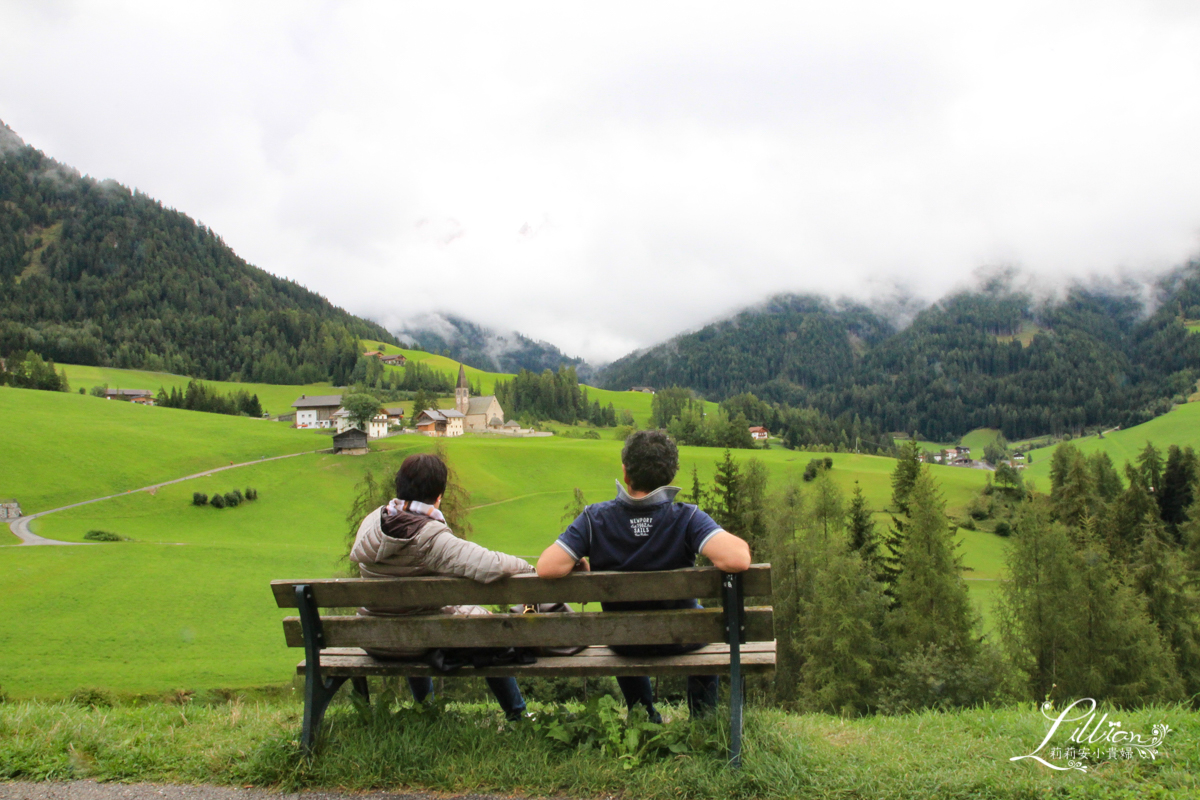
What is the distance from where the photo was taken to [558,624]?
5180mm

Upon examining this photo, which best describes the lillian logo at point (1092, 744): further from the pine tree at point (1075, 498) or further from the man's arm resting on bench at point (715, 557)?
the pine tree at point (1075, 498)

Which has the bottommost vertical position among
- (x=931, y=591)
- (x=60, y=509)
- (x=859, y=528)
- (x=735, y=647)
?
(x=931, y=591)

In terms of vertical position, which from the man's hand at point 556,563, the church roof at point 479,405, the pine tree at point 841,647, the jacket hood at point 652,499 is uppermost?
the church roof at point 479,405

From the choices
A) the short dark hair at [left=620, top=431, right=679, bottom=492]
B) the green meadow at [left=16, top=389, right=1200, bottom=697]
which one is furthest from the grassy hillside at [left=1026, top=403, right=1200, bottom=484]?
the short dark hair at [left=620, top=431, right=679, bottom=492]

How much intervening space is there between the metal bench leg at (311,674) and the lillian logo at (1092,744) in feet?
18.6

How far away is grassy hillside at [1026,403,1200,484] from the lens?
158 meters

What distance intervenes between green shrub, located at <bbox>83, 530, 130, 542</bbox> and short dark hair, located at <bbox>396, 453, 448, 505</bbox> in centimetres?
6209

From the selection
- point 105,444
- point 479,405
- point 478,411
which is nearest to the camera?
point 105,444

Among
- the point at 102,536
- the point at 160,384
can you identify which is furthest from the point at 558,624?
the point at 160,384

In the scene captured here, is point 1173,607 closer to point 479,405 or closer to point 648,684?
point 648,684

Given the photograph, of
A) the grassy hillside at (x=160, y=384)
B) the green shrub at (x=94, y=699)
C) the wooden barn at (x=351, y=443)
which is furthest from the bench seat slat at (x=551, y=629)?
the grassy hillside at (x=160, y=384)

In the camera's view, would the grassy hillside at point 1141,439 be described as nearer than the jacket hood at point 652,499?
No

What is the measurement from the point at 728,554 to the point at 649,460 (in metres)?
1.03

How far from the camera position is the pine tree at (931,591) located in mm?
31766
